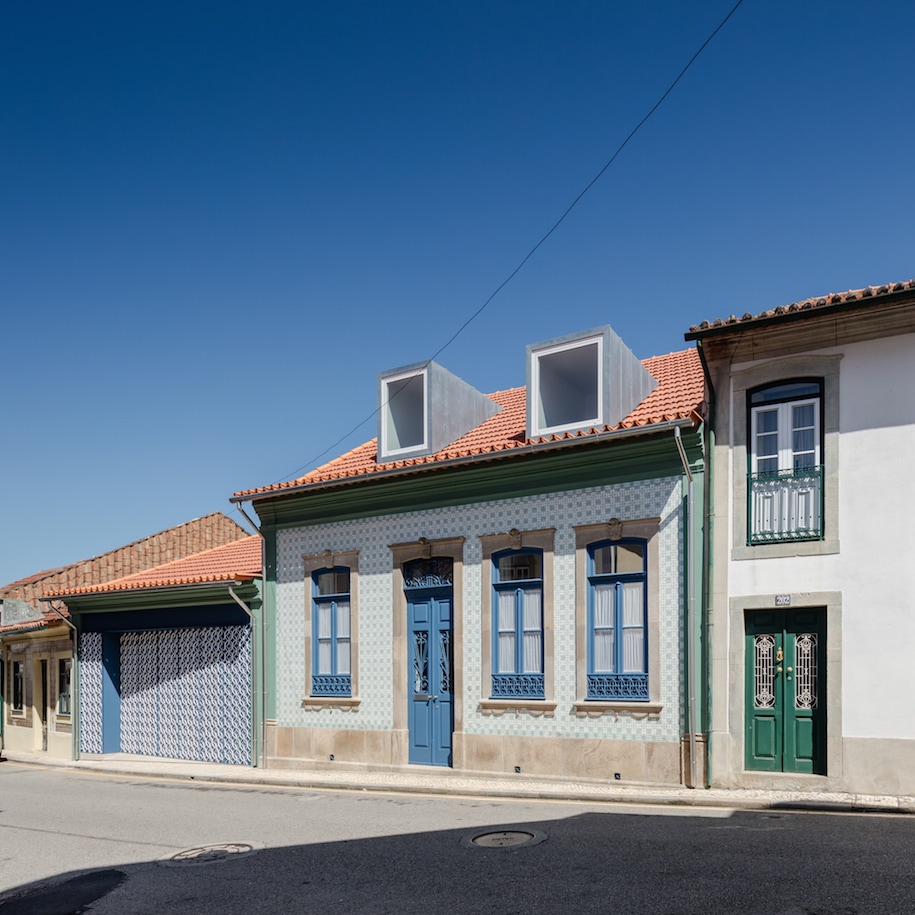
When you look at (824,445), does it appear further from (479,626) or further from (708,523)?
(479,626)

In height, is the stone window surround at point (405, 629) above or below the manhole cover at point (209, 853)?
above

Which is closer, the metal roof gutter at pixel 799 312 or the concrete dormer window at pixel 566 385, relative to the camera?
the metal roof gutter at pixel 799 312

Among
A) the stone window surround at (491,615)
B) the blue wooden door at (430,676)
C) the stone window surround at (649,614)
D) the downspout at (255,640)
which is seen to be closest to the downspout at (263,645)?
the downspout at (255,640)

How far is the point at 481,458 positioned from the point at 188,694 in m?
8.65

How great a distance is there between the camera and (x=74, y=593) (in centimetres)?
2136

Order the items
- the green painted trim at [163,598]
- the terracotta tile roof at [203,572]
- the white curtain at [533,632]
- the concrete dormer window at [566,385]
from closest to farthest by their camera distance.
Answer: the white curtain at [533,632], the concrete dormer window at [566,385], the green painted trim at [163,598], the terracotta tile roof at [203,572]

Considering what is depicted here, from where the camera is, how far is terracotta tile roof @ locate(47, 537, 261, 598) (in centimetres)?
1852

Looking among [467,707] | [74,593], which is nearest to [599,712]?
[467,707]

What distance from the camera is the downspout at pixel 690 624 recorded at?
12633mm

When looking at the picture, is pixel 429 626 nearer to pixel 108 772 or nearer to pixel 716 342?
pixel 716 342

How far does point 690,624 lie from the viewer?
1292cm

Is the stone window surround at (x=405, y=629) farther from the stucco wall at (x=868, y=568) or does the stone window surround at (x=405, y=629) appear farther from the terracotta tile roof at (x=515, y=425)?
the stucco wall at (x=868, y=568)

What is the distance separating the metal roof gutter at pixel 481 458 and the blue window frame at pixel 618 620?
1.49 meters

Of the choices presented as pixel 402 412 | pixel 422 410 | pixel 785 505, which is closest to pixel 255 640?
pixel 402 412
